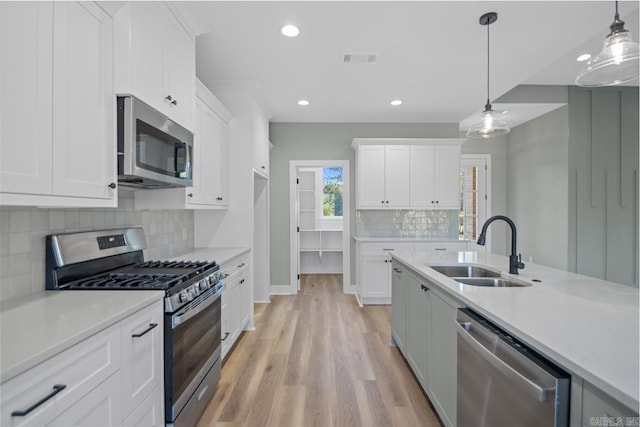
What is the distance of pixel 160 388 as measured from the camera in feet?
4.61

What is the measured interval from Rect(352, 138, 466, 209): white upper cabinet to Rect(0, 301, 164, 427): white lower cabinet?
3483 millimetres

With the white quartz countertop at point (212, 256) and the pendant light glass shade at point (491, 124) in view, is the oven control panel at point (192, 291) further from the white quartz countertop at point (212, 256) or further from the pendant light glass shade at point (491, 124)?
the pendant light glass shade at point (491, 124)

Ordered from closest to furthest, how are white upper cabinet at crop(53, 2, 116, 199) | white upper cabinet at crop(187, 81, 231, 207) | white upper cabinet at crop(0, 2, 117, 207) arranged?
white upper cabinet at crop(0, 2, 117, 207)
white upper cabinet at crop(53, 2, 116, 199)
white upper cabinet at crop(187, 81, 231, 207)

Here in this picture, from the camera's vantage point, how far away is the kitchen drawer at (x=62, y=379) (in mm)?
753

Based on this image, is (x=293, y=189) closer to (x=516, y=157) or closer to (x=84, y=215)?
(x=84, y=215)

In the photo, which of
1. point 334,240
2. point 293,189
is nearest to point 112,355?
point 293,189

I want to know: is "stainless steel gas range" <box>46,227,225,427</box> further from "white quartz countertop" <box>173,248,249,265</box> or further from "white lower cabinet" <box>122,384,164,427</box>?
"white quartz countertop" <box>173,248,249,265</box>

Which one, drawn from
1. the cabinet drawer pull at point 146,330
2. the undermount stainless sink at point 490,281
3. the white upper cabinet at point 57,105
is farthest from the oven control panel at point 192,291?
the undermount stainless sink at point 490,281

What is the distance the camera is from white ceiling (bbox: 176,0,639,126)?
2.07m

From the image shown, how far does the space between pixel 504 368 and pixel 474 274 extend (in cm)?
124

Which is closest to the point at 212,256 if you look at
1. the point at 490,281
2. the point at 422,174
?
the point at 490,281

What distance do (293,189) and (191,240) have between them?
6.56ft

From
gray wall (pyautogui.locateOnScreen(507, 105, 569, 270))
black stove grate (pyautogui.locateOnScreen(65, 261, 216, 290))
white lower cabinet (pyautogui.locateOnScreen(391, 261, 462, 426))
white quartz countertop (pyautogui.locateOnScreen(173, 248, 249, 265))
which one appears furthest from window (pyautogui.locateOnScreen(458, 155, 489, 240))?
black stove grate (pyautogui.locateOnScreen(65, 261, 216, 290))

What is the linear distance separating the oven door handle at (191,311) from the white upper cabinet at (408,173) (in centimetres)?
283
